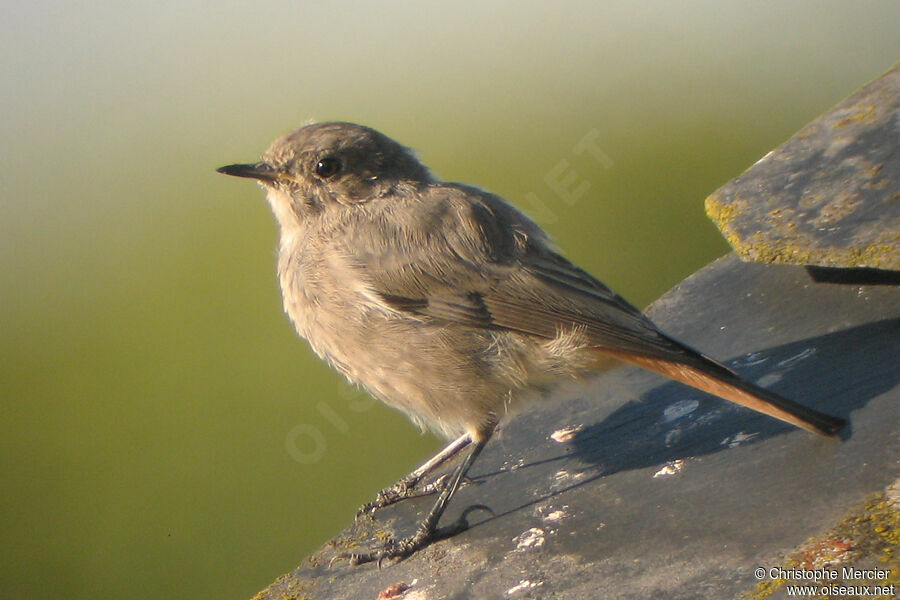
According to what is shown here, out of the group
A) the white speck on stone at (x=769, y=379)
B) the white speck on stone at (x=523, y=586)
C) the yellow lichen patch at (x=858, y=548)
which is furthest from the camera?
the white speck on stone at (x=769, y=379)

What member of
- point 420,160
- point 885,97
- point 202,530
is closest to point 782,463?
point 885,97

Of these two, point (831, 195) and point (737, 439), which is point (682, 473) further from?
point (831, 195)

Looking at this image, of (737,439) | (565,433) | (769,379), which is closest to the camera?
(737,439)

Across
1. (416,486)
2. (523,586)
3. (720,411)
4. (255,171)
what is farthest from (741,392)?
(255,171)

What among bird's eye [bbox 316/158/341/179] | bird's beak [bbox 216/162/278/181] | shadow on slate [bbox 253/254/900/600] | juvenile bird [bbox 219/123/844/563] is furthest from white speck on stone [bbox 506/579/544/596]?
bird's beak [bbox 216/162/278/181]

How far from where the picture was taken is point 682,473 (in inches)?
108

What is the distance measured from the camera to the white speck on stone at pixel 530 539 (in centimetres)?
269

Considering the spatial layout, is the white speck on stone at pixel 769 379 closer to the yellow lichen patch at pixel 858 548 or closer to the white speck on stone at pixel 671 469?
the white speck on stone at pixel 671 469

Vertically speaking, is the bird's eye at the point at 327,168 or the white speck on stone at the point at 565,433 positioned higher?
the bird's eye at the point at 327,168

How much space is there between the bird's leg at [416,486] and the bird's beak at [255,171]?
151cm

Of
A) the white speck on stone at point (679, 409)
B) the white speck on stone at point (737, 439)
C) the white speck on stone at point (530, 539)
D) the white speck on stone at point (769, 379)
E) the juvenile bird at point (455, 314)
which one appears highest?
the juvenile bird at point (455, 314)

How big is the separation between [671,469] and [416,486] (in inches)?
52.2

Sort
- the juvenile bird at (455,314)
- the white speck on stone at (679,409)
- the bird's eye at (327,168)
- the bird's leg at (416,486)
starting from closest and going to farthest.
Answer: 1. the white speck on stone at (679,409)
2. the juvenile bird at (455,314)
3. the bird's leg at (416,486)
4. the bird's eye at (327,168)

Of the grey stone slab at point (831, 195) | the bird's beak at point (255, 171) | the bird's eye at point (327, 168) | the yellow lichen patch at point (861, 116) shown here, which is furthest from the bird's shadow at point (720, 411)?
the bird's beak at point (255, 171)
